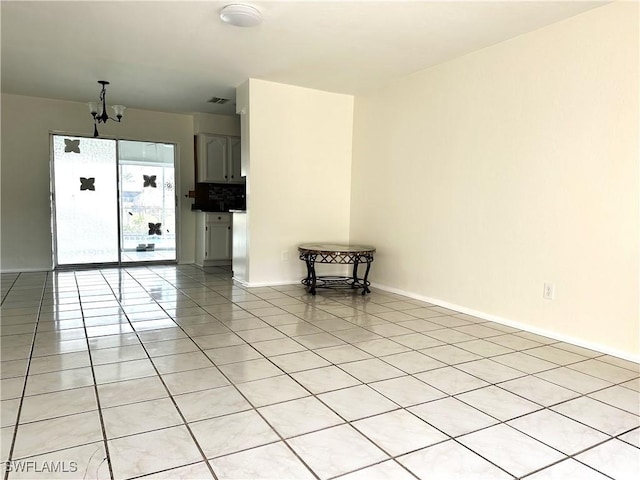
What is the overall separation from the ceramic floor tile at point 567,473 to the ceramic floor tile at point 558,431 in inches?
3.4

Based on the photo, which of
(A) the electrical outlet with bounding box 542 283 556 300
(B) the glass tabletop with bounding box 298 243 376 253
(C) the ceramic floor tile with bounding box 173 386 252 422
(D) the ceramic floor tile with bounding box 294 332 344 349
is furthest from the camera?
(B) the glass tabletop with bounding box 298 243 376 253

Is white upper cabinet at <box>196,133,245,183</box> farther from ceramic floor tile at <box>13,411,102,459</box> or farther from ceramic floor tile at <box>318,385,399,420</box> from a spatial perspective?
ceramic floor tile at <box>13,411,102,459</box>

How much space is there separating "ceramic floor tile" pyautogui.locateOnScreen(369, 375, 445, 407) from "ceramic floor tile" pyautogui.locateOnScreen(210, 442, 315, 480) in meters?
0.65

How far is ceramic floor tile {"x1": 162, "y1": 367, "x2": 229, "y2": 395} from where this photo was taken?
6.84 ft

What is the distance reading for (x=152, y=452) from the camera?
60.6 inches

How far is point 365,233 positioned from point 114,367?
323 centimetres

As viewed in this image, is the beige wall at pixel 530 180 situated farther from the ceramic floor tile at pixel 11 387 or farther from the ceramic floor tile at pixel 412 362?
the ceramic floor tile at pixel 11 387

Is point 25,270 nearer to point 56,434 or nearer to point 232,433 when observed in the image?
point 56,434

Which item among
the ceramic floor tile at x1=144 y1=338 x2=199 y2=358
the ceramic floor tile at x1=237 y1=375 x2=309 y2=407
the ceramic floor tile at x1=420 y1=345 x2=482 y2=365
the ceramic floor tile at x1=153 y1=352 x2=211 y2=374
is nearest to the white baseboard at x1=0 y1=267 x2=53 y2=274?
the ceramic floor tile at x1=144 y1=338 x2=199 y2=358

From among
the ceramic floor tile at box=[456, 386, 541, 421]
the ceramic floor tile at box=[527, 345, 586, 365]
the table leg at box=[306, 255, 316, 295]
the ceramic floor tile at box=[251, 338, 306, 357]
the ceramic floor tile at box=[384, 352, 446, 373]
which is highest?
the table leg at box=[306, 255, 316, 295]

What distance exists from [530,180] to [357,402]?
217cm

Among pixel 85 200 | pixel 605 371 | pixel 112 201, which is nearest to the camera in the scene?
pixel 605 371

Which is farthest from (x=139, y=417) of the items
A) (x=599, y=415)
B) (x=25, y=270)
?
(x=25, y=270)

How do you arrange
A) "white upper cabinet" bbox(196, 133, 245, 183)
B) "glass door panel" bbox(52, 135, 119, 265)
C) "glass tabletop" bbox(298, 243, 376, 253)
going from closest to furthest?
"glass tabletop" bbox(298, 243, 376, 253) → "glass door panel" bbox(52, 135, 119, 265) → "white upper cabinet" bbox(196, 133, 245, 183)
